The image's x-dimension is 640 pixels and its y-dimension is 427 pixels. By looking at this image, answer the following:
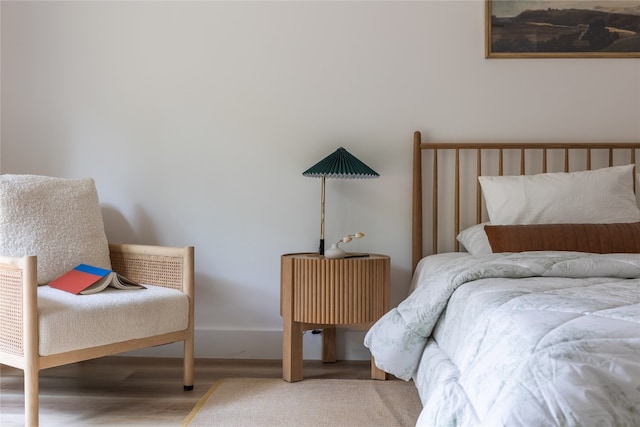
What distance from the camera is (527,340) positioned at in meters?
1.07

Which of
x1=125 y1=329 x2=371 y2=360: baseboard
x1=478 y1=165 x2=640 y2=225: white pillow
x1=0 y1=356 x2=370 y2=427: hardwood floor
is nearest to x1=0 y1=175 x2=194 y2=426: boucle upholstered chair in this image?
x1=0 y1=356 x2=370 y2=427: hardwood floor

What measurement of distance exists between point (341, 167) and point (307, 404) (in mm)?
963

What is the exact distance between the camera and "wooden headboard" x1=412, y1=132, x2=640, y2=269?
2740mm

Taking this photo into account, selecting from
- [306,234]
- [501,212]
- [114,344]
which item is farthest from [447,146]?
[114,344]

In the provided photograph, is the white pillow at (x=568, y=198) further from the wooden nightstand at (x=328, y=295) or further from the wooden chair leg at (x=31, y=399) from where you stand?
the wooden chair leg at (x=31, y=399)

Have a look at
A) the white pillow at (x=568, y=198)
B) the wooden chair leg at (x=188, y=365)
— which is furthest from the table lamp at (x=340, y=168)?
the wooden chair leg at (x=188, y=365)

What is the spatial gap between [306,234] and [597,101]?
1.47m

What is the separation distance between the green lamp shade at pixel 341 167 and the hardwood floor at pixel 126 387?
0.84 meters

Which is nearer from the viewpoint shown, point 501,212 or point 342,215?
point 501,212

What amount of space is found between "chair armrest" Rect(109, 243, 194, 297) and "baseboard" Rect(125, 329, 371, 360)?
0.50 meters

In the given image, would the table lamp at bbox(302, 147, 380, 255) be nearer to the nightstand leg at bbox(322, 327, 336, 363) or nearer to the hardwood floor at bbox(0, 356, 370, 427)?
the nightstand leg at bbox(322, 327, 336, 363)

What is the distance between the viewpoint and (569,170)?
2.76 meters

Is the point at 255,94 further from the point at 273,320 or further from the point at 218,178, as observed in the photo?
the point at 273,320

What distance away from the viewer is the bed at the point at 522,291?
0.97 meters
